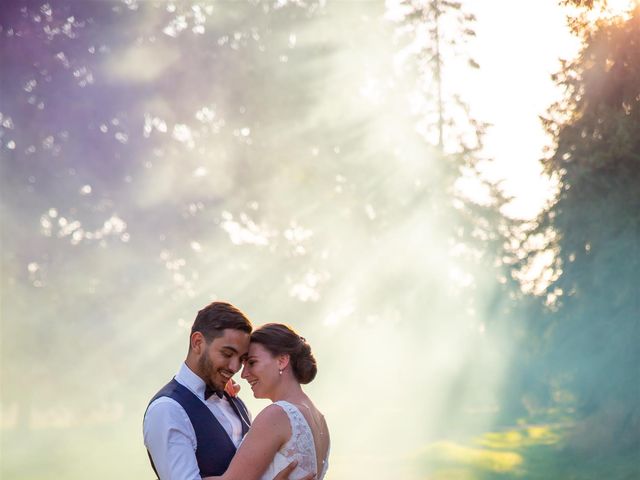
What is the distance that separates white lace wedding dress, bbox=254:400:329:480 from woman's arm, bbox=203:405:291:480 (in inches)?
1.5

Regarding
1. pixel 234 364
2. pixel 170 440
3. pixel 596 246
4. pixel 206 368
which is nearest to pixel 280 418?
pixel 234 364

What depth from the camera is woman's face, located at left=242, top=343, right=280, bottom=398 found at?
672 cm

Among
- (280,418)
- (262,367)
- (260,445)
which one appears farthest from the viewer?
(262,367)

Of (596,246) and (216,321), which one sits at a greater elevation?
(596,246)

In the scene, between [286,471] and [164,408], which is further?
[286,471]

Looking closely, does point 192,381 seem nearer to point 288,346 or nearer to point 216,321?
point 216,321

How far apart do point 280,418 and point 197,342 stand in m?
0.67

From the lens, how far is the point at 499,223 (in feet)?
153

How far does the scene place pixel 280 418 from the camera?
652cm

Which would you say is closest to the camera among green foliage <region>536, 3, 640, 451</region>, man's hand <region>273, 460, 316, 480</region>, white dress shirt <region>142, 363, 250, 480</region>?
white dress shirt <region>142, 363, 250, 480</region>

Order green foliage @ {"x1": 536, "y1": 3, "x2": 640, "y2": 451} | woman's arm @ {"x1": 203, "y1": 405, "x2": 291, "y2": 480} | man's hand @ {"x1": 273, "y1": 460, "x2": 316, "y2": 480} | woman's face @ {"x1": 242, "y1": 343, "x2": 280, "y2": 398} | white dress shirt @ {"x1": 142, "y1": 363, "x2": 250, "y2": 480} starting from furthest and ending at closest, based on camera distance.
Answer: green foliage @ {"x1": 536, "y1": 3, "x2": 640, "y2": 451} < woman's face @ {"x1": 242, "y1": 343, "x2": 280, "y2": 398} < man's hand @ {"x1": 273, "y1": 460, "x2": 316, "y2": 480} < woman's arm @ {"x1": 203, "y1": 405, "x2": 291, "y2": 480} < white dress shirt @ {"x1": 142, "y1": 363, "x2": 250, "y2": 480}

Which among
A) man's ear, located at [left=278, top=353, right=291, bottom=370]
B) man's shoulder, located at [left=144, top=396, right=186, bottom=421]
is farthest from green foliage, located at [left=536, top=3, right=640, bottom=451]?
man's shoulder, located at [left=144, top=396, right=186, bottom=421]

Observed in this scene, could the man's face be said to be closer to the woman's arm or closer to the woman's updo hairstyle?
the woman's updo hairstyle

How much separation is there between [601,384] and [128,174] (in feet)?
46.7
